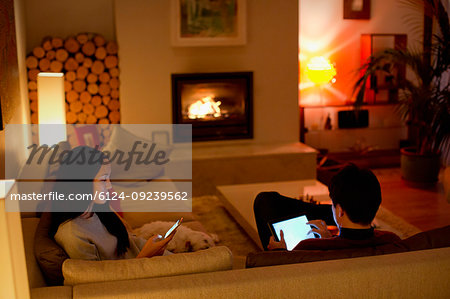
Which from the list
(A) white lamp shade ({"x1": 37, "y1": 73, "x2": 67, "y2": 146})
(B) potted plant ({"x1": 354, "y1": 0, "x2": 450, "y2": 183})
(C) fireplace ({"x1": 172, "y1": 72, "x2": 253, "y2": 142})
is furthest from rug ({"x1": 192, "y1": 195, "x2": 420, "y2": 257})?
(A) white lamp shade ({"x1": 37, "y1": 73, "x2": 67, "y2": 146})

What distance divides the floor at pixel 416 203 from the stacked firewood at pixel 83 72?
2.77 m

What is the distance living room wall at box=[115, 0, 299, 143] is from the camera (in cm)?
505

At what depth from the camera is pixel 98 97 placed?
523 cm

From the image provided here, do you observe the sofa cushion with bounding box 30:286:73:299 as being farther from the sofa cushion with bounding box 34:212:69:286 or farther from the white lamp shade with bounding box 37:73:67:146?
the white lamp shade with bounding box 37:73:67:146

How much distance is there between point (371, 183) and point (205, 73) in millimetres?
3424

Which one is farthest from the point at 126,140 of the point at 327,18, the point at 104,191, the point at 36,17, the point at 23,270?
the point at 23,270

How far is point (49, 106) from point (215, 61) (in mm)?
1841

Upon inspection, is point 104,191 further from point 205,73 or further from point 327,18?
point 327,18

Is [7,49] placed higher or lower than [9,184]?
higher

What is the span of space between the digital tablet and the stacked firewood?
319 centimetres

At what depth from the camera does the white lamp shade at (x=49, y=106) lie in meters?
4.02

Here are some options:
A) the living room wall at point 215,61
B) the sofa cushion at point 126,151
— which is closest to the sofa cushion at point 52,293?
the sofa cushion at point 126,151

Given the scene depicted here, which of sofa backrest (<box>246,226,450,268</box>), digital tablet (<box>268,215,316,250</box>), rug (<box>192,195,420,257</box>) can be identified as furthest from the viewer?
rug (<box>192,195,420,257</box>)

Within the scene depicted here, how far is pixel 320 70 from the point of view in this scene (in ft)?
19.5
